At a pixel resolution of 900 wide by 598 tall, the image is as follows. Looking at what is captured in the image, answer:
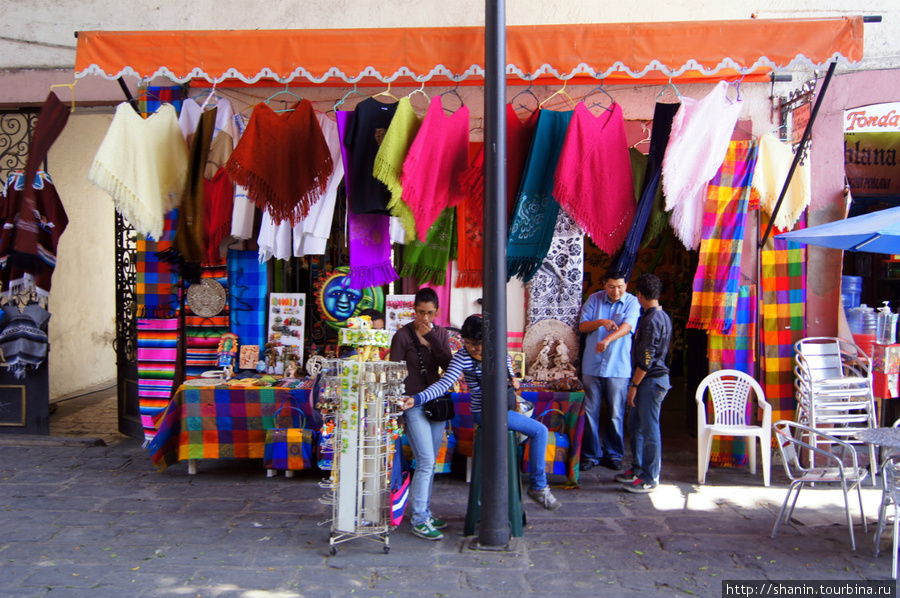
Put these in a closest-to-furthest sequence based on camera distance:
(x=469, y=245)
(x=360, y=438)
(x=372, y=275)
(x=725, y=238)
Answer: (x=360, y=438), (x=372, y=275), (x=725, y=238), (x=469, y=245)

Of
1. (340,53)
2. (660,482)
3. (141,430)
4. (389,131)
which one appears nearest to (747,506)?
(660,482)

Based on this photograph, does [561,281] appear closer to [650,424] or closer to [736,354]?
[650,424]

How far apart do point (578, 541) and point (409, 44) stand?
3.40 meters

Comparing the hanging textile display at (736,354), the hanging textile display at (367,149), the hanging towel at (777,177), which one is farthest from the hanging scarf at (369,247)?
the hanging towel at (777,177)

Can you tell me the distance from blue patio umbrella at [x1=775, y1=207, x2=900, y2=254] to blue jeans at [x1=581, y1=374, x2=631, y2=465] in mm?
1824

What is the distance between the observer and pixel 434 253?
5.93 m

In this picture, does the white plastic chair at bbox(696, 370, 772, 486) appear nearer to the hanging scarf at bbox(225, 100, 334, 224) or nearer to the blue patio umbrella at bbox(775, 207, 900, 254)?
the blue patio umbrella at bbox(775, 207, 900, 254)

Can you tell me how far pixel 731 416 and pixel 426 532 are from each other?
9.70 ft

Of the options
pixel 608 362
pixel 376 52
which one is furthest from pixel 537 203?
pixel 376 52

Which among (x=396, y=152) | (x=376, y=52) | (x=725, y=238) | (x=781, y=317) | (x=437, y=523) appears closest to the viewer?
(x=437, y=523)

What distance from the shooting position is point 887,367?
5797 mm

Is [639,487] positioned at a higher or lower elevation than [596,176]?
lower

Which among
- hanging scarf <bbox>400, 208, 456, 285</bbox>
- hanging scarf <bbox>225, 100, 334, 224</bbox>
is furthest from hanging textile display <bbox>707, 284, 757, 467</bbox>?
hanging scarf <bbox>225, 100, 334, 224</bbox>

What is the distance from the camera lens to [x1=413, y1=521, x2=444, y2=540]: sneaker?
437 cm
